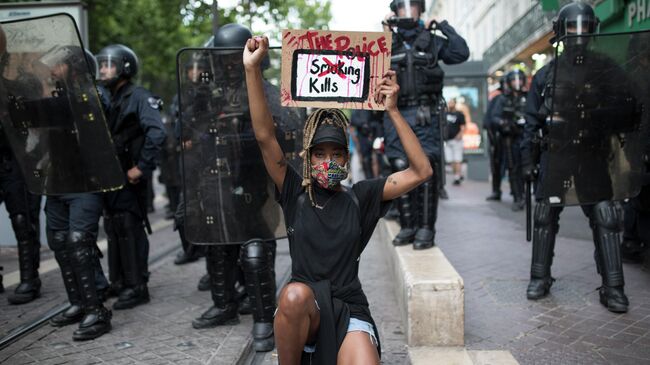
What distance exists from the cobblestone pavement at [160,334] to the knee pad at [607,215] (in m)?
1.60

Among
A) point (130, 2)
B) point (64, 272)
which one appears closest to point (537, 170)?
point (64, 272)

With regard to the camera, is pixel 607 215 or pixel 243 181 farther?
pixel 607 215

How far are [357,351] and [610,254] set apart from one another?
2.55m

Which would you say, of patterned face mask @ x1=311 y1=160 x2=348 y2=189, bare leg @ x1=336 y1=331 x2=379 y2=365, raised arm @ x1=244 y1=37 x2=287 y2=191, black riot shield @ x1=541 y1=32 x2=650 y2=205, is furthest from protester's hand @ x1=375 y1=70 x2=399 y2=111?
black riot shield @ x1=541 y1=32 x2=650 y2=205

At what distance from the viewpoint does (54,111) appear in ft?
14.8

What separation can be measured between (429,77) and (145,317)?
9.85 ft

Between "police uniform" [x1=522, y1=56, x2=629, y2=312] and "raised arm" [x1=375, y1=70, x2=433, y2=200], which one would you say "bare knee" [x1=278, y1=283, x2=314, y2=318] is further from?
"police uniform" [x1=522, y1=56, x2=629, y2=312]

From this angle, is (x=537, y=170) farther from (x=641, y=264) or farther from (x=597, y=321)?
(x=641, y=264)

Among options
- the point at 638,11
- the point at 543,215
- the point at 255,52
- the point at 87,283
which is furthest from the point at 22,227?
the point at 638,11

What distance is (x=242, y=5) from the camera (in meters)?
13.3

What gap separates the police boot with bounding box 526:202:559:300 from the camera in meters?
4.86

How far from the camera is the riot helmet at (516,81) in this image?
10.2 m

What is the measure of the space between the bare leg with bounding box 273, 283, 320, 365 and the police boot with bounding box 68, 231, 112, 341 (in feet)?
7.03

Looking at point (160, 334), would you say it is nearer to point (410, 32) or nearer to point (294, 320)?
point (294, 320)
